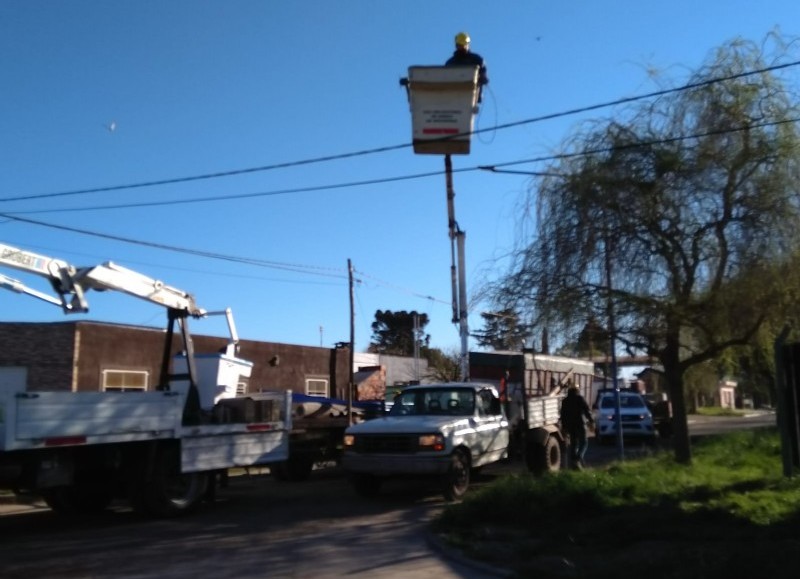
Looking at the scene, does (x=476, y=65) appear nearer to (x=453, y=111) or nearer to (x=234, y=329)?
(x=453, y=111)

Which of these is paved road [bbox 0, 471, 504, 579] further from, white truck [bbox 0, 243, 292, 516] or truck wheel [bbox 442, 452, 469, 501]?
white truck [bbox 0, 243, 292, 516]

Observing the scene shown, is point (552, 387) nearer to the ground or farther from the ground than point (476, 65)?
nearer to the ground

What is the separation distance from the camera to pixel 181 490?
517 inches

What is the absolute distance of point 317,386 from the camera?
35656 millimetres

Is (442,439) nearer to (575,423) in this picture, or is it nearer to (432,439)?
(432,439)

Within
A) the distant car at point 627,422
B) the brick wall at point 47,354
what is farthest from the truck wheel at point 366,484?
the distant car at point 627,422

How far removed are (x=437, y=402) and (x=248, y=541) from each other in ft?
17.9

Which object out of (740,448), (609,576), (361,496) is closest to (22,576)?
(609,576)

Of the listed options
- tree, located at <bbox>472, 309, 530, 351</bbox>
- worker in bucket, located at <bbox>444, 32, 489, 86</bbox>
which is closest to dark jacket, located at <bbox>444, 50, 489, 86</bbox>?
worker in bucket, located at <bbox>444, 32, 489, 86</bbox>

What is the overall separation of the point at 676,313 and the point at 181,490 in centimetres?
841

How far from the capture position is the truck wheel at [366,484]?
14.3m

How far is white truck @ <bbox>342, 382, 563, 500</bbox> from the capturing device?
1338 centimetres

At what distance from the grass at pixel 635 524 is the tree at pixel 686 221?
2.76 metres

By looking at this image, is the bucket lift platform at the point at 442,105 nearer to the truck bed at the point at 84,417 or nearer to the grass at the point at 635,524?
the grass at the point at 635,524
